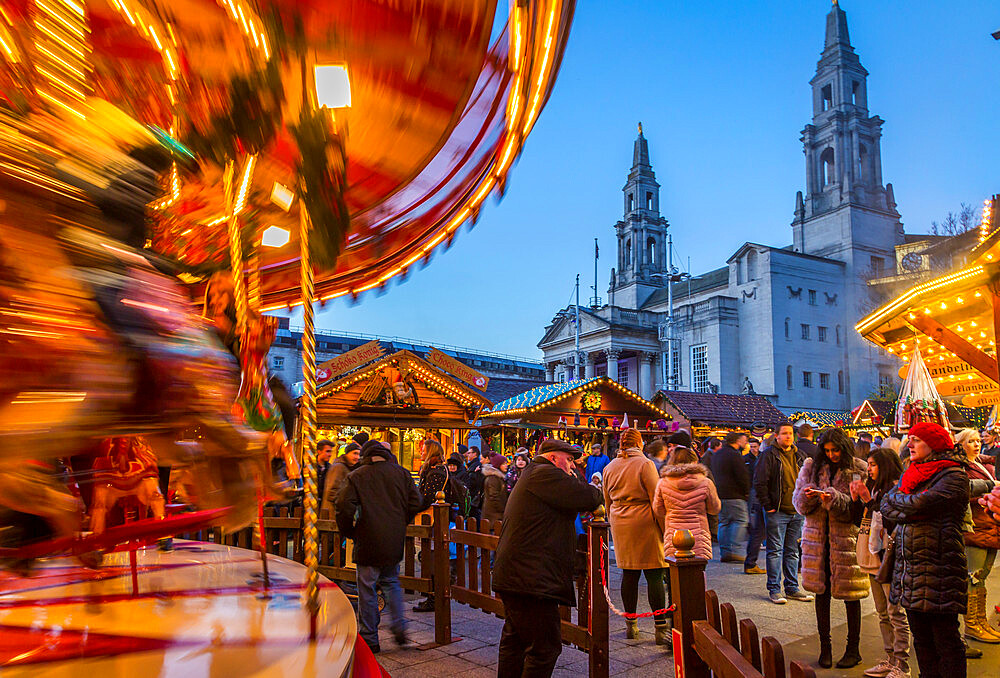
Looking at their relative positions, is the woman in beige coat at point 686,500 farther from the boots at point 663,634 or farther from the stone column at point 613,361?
the stone column at point 613,361

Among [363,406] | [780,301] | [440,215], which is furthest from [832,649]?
[780,301]

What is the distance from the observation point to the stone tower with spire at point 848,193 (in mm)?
51688

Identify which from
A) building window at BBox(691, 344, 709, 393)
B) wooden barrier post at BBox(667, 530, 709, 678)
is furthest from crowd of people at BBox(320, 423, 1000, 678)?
building window at BBox(691, 344, 709, 393)

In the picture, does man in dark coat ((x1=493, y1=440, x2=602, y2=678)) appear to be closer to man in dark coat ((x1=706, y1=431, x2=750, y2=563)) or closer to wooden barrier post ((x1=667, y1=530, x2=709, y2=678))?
wooden barrier post ((x1=667, y1=530, x2=709, y2=678))

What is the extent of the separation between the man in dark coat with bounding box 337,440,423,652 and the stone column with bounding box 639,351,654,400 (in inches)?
2018

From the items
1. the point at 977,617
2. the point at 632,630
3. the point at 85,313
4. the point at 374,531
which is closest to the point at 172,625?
the point at 85,313

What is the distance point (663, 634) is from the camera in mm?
6062

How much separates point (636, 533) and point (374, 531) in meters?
2.45

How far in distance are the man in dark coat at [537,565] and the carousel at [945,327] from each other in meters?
3.94

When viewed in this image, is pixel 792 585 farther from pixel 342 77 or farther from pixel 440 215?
pixel 342 77

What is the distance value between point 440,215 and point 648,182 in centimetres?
7144

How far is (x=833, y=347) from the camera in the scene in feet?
168

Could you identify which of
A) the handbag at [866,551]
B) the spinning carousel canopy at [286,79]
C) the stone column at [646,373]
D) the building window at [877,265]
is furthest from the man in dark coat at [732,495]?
the building window at [877,265]

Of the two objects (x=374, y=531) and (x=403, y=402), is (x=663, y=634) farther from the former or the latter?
(x=403, y=402)
